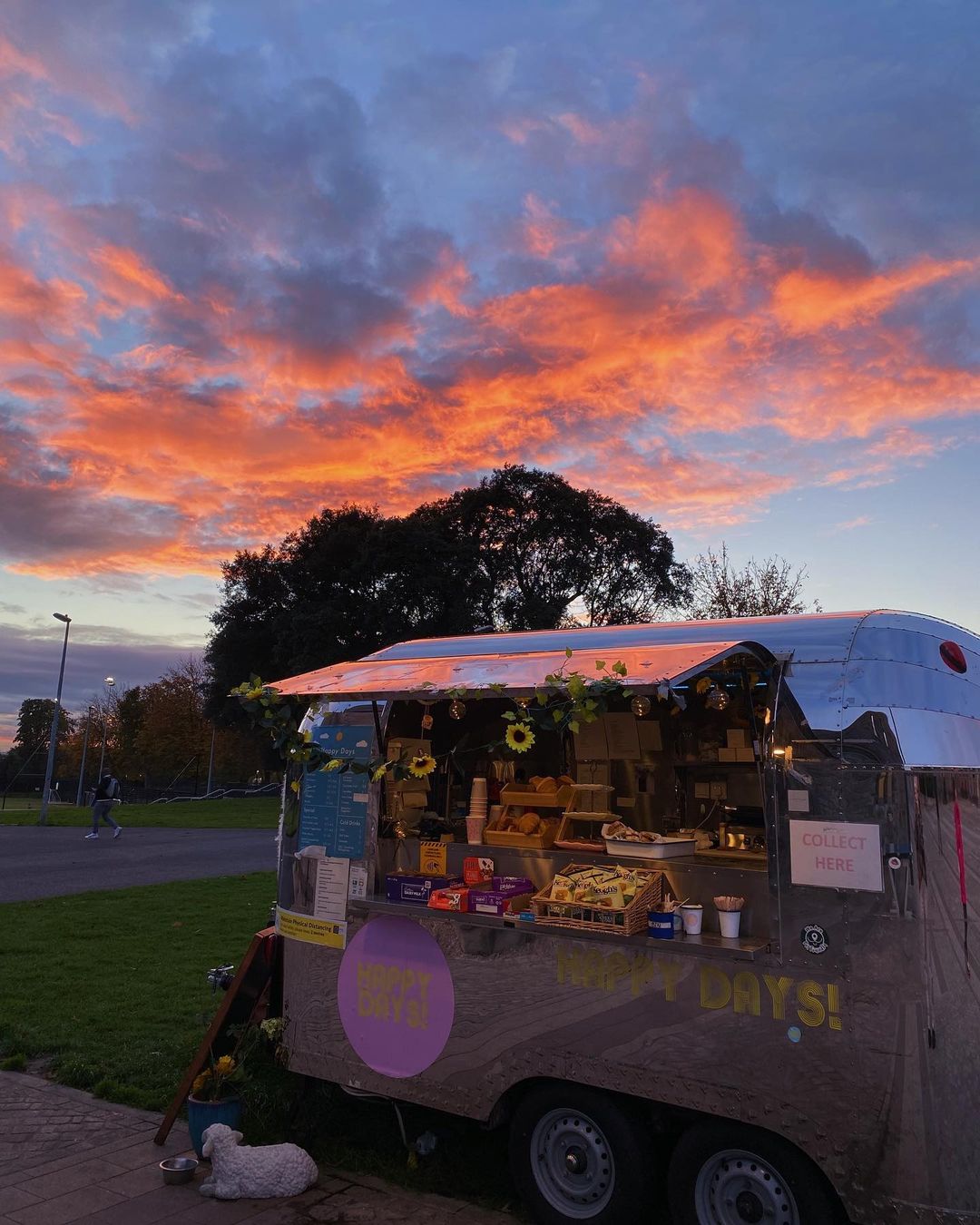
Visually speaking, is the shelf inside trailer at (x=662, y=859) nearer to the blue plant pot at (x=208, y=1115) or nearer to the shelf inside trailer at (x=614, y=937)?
the shelf inside trailer at (x=614, y=937)

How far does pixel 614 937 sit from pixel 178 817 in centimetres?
2814

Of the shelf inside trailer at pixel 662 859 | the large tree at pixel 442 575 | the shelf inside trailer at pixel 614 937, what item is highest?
the large tree at pixel 442 575

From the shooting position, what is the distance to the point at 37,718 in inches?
3991

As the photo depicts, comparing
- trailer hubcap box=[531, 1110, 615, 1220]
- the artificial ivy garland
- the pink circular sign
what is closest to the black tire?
trailer hubcap box=[531, 1110, 615, 1220]

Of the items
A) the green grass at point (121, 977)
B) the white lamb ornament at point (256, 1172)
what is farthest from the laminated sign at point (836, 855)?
the green grass at point (121, 977)

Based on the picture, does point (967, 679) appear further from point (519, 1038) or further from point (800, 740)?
point (519, 1038)

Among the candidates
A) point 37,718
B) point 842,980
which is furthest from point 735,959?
point 37,718

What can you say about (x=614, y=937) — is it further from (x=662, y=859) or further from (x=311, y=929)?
(x=311, y=929)

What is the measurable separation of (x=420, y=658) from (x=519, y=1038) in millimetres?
2246

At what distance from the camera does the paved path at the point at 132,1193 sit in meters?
4.49

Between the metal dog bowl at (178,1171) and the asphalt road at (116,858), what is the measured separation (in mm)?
10063

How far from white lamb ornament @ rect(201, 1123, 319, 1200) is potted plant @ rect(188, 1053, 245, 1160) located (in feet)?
1.31

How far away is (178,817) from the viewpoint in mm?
29938

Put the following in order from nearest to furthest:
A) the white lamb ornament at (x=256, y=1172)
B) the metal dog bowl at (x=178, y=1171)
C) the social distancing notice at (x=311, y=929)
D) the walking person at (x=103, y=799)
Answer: the white lamb ornament at (x=256, y=1172)
the metal dog bowl at (x=178, y=1171)
the social distancing notice at (x=311, y=929)
the walking person at (x=103, y=799)
